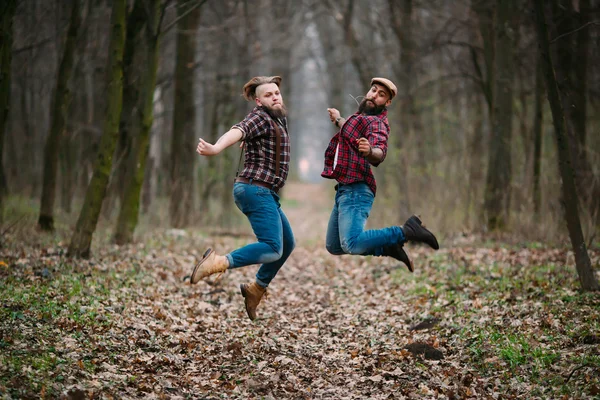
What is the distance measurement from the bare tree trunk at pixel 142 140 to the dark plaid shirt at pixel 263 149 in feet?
18.1

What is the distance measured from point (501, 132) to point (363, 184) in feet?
→ 22.5

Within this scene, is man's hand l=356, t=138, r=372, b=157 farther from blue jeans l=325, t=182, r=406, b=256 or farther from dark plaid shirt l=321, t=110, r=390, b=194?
blue jeans l=325, t=182, r=406, b=256

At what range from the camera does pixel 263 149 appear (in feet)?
19.4

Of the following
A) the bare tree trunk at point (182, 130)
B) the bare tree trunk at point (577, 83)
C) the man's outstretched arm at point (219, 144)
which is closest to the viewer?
the man's outstretched arm at point (219, 144)

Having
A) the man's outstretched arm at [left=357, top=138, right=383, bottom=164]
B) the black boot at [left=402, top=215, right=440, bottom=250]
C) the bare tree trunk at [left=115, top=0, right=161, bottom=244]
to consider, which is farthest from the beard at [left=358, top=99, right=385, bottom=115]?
the bare tree trunk at [left=115, top=0, right=161, bottom=244]

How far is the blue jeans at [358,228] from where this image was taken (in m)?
6.06

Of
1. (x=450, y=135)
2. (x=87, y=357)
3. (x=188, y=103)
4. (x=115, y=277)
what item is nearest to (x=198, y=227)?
(x=188, y=103)

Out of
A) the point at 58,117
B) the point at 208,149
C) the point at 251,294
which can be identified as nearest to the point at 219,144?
the point at 208,149

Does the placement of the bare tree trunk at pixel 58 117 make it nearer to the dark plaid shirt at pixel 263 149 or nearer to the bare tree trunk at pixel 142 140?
the bare tree trunk at pixel 142 140

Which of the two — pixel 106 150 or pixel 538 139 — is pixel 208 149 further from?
pixel 538 139

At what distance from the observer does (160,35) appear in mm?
10711

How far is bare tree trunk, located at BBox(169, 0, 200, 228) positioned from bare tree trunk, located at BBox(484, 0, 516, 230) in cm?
739

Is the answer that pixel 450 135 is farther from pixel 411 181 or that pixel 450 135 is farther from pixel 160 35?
pixel 160 35

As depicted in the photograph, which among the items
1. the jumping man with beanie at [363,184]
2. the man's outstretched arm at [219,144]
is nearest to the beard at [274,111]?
the man's outstretched arm at [219,144]
